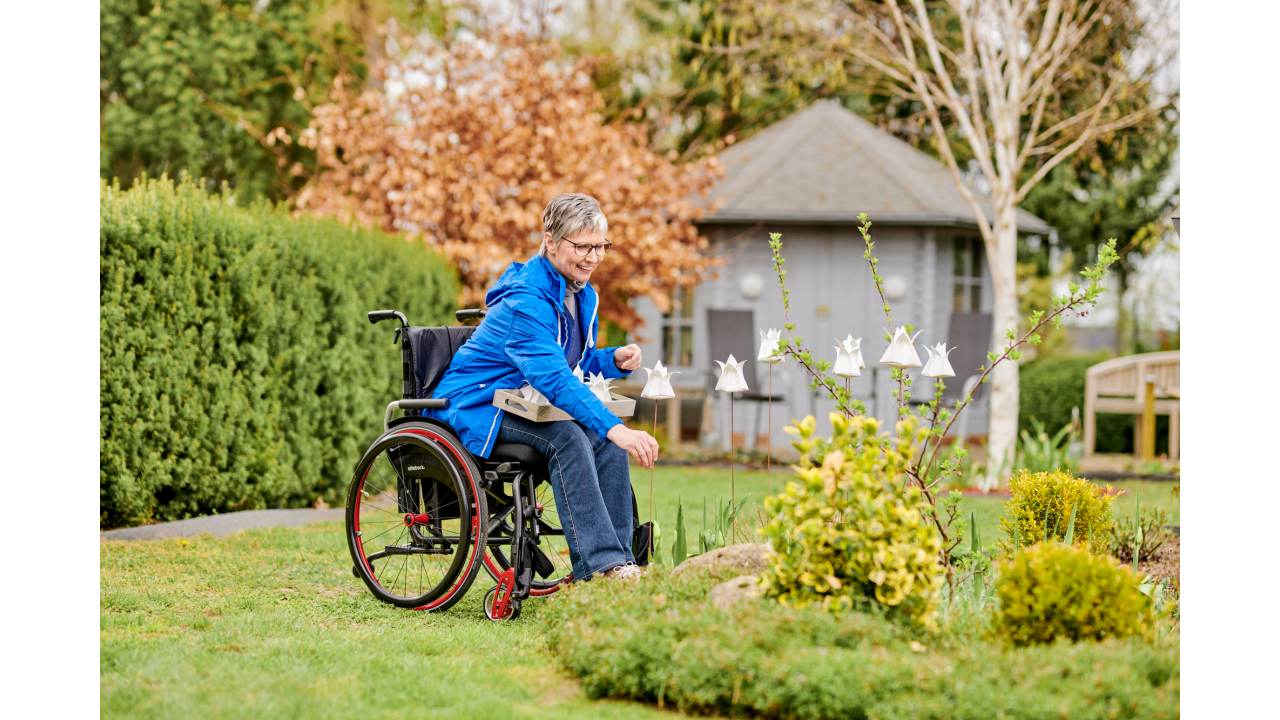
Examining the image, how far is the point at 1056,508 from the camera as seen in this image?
4070mm

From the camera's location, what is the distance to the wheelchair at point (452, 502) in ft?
11.1

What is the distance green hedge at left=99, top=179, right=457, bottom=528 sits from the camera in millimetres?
4855

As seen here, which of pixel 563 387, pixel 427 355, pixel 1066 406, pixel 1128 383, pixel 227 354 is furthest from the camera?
pixel 1066 406

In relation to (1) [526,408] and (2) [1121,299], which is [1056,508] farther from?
(2) [1121,299]

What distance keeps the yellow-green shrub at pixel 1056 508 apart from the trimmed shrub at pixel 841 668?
1.49 metres

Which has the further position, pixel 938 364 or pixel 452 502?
pixel 452 502

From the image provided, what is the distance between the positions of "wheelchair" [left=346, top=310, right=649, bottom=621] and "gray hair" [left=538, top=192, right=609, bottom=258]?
0.54 metres

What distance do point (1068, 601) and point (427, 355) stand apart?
7.44 feet

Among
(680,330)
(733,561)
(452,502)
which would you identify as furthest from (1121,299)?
(452,502)

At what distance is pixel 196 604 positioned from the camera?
3.60m

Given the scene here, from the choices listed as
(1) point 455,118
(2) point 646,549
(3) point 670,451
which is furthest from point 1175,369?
(2) point 646,549

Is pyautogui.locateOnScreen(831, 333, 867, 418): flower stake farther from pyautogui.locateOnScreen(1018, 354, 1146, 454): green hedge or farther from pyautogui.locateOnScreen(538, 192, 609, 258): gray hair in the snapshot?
pyautogui.locateOnScreen(1018, 354, 1146, 454): green hedge

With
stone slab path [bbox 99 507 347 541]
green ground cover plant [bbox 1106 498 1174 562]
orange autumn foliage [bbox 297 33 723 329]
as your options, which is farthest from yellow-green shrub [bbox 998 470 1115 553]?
orange autumn foliage [bbox 297 33 723 329]

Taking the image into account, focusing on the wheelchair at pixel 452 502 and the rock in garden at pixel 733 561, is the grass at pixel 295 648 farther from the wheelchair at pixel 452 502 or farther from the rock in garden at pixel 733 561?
the rock in garden at pixel 733 561
